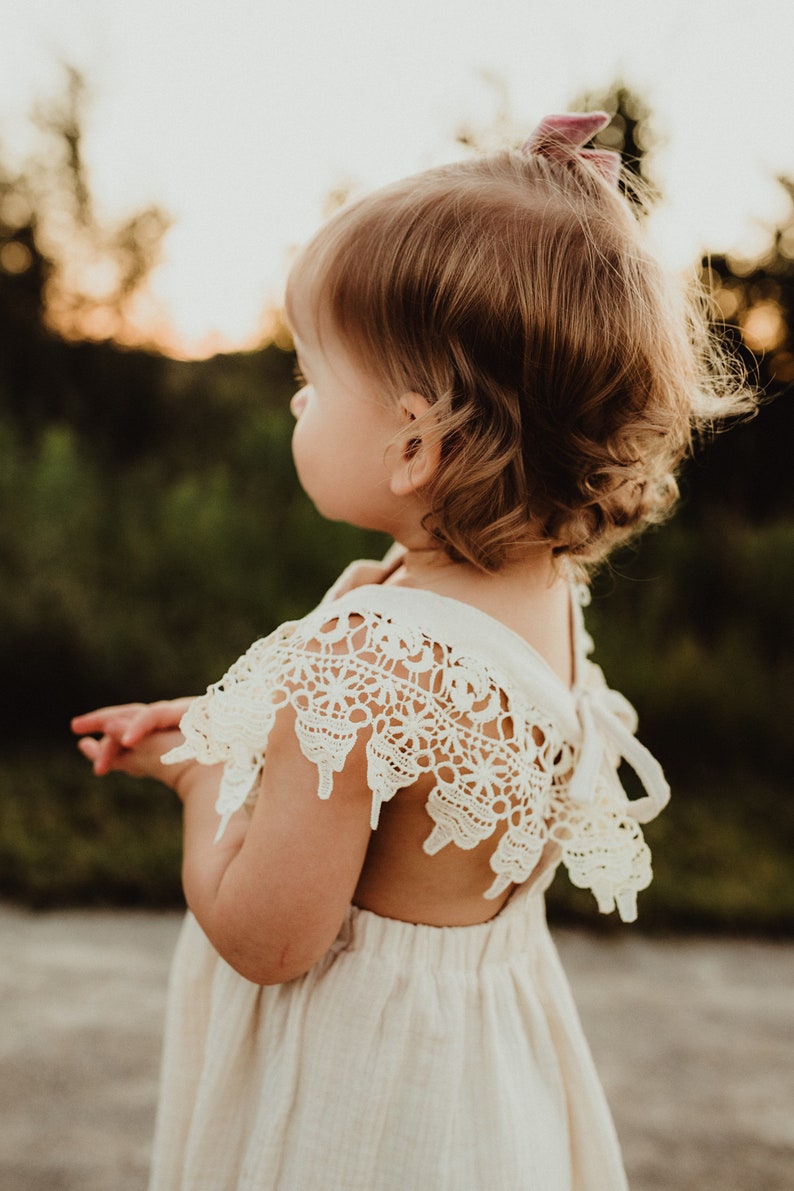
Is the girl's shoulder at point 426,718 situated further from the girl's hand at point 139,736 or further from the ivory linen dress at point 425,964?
the girl's hand at point 139,736

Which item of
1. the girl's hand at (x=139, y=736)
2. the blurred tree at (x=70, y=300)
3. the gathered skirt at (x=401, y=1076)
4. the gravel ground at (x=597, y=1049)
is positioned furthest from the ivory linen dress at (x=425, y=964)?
the blurred tree at (x=70, y=300)

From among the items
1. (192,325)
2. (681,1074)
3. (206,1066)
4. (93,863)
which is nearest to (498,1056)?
(206,1066)

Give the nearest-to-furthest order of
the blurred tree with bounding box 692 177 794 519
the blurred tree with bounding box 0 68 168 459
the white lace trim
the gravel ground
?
the white lace trim, the gravel ground, the blurred tree with bounding box 692 177 794 519, the blurred tree with bounding box 0 68 168 459

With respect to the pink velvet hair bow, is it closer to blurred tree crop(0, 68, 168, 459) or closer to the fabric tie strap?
the fabric tie strap

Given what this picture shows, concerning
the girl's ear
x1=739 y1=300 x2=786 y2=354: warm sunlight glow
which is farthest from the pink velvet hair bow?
x1=739 y1=300 x2=786 y2=354: warm sunlight glow

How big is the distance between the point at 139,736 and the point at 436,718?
0.40 m

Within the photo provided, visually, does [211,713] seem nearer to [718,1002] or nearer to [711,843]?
[718,1002]

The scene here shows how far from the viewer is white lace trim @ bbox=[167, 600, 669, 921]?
0.90 meters

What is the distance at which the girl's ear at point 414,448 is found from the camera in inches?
37.3

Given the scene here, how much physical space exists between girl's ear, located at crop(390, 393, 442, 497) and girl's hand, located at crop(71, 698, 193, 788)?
1.22 ft

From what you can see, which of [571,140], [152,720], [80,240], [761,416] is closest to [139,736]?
[152,720]

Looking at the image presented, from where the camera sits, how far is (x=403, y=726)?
0.90 m

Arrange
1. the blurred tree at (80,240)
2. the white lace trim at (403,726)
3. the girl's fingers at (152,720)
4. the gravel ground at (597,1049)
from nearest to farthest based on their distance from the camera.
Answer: the white lace trim at (403,726)
the girl's fingers at (152,720)
the gravel ground at (597,1049)
the blurred tree at (80,240)

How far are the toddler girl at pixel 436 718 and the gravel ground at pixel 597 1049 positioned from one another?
0.91 m
